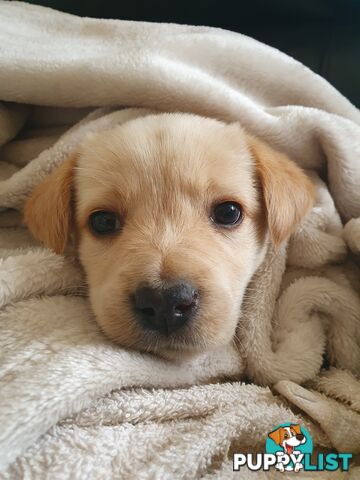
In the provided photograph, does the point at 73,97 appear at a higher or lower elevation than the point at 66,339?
higher

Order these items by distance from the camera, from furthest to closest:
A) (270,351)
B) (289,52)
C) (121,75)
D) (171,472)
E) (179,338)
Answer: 1. (289,52)
2. (121,75)
3. (270,351)
4. (179,338)
5. (171,472)

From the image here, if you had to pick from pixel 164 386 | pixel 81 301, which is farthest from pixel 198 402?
pixel 81 301

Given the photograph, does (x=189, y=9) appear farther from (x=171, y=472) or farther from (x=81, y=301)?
(x=171, y=472)

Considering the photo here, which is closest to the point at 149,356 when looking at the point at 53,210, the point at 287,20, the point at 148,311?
the point at 148,311

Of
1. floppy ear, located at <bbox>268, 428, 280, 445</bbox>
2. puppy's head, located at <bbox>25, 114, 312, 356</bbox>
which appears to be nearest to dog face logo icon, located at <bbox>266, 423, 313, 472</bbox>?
floppy ear, located at <bbox>268, 428, 280, 445</bbox>

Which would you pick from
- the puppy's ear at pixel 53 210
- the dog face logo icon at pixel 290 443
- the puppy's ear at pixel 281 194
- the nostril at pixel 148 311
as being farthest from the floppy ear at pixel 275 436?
the puppy's ear at pixel 53 210

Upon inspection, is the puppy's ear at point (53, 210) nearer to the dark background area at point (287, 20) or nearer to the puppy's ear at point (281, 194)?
the puppy's ear at point (281, 194)
